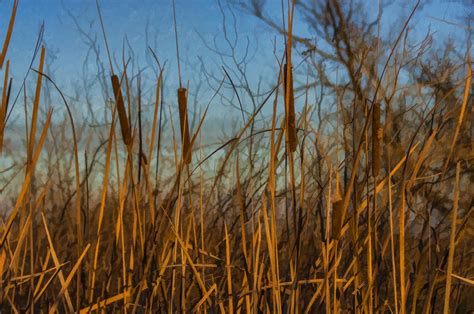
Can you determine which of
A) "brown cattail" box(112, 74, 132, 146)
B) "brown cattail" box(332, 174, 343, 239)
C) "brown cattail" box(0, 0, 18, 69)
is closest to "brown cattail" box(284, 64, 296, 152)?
"brown cattail" box(332, 174, 343, 239)

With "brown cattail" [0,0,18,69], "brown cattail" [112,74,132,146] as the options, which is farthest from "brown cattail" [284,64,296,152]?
"brown cattail" [0,0,18,69]

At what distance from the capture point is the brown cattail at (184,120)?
32.5 inches

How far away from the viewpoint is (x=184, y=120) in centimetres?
86

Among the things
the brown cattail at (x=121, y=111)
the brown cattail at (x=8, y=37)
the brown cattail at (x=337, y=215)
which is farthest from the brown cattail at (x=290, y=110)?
the brown cattail at (x=8, y=37)

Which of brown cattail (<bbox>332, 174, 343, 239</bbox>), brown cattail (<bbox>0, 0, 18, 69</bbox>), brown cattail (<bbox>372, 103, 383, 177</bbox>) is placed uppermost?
brown cattail (<bbox>0, 0, 18, 69</bbox>)

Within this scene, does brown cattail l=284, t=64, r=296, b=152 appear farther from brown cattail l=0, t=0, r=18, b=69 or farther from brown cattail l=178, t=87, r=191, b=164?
brown cattail l=0, t=0, r=18, b=69

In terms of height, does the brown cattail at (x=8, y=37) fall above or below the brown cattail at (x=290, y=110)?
above

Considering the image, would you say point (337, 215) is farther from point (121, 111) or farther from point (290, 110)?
point (121, 111)

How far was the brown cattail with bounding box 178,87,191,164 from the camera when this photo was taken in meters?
0.83

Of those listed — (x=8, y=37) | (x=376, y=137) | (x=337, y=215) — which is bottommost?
(x=337, y=215)

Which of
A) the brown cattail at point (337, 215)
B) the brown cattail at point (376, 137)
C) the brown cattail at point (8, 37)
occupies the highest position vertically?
the brown cattail at point (8, 37)

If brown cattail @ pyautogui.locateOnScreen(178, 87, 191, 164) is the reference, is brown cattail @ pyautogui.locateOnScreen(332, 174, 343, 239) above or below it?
below

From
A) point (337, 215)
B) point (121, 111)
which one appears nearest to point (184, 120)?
point (121, 111)

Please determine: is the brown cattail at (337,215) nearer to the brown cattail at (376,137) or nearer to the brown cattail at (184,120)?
the brown cattail at (376,137)
